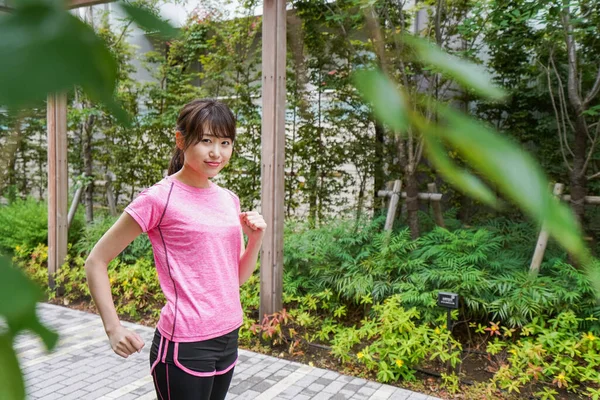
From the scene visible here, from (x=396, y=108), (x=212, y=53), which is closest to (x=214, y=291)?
(x=396, y=108)

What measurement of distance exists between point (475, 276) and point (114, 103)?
11.7 ft

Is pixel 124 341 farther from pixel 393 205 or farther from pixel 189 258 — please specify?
pixel 393 205

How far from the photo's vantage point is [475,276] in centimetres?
351

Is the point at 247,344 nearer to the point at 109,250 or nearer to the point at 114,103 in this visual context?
the point at 109,250

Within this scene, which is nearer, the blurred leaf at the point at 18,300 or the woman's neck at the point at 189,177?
the blurred leaf at the point at 18,300

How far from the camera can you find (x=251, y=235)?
1.64 metres

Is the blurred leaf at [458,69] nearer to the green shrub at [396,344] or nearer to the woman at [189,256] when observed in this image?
the woman at [189,256]

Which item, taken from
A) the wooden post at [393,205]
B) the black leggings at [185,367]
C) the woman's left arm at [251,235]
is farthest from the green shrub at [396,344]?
the black leggings at [185,367]

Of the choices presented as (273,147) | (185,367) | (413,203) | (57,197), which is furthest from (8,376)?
(57,197)

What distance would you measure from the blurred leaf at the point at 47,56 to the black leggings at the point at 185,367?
1.40 meters

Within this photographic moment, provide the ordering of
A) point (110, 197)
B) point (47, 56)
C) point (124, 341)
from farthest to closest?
point (110, 197) < point (124, 341) < point (47, 56)

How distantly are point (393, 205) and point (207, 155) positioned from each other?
3.06 meters

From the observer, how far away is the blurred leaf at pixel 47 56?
0.50 feet

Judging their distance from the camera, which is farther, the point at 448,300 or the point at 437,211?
the point at 437,211
